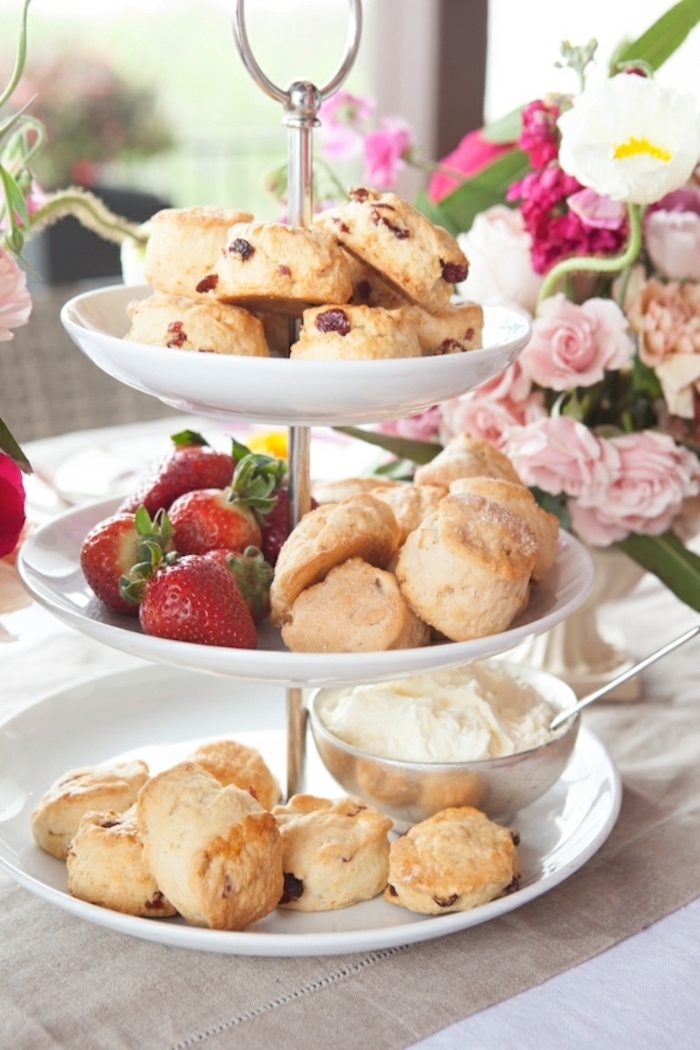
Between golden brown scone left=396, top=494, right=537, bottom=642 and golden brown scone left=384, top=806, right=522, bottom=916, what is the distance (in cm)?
13

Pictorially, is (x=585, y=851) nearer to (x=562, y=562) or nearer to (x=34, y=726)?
(x=562, y=562)

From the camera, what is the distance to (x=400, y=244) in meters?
0.76

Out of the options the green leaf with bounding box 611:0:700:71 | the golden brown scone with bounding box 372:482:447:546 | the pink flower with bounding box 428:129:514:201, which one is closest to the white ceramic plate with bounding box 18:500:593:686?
the golden brown scone with bounding box 372:482:447:546

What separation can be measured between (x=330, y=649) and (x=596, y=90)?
1.76ft

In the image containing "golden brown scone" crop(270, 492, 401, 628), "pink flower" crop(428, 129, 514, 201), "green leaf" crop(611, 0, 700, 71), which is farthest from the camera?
"pink flower" crop(428, 129, 514, 201)

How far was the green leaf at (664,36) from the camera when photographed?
124cm

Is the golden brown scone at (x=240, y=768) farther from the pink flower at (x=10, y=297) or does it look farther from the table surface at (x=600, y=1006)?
the pink flower at (x=10, y=297)

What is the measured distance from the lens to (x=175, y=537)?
0.88 meters

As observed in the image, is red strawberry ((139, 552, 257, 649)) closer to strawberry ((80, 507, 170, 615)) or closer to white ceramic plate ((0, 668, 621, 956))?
strawberry ((80, 507, 170, 615))

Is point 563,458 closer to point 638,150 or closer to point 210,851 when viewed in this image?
point 638,150

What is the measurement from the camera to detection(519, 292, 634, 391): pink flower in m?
1.10

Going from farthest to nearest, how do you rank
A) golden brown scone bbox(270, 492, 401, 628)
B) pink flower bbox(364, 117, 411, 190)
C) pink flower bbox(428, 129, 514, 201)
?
pink flower bbox(428, 129, 514, 201) → pink flower bbox(364, 117, 411, 190) → golden brown scone bbox(270, 492, 401, 628)

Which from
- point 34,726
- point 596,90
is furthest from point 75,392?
point 596,90

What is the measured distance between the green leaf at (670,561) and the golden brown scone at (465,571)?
365 millimetres
